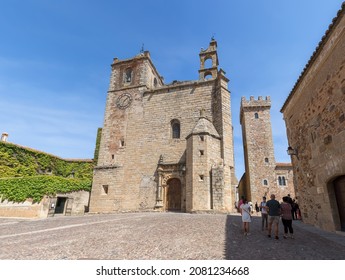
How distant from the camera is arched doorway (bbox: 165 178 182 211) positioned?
53.5 ft

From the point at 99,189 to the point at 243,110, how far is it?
21532 mm

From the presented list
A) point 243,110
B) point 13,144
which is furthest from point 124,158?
point 243,110

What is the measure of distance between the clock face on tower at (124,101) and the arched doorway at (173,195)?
898 centimetres

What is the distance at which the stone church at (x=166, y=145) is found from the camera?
14891 millimetres

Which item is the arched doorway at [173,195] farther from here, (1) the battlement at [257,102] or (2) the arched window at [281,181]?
(1) the battlement at [257,102]

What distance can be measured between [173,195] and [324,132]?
478 inches

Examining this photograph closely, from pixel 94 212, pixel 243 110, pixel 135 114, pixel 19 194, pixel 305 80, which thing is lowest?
pixel 94 212

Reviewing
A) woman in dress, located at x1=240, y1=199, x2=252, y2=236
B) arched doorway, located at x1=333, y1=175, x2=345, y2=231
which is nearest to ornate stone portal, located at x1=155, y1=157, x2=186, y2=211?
woman in dress, located at x1=240, y1=199, x2=252, y2=236

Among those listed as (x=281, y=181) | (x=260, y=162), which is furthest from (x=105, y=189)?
(x=281, y=181)

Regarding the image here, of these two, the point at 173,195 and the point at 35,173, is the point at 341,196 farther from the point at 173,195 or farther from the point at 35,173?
the point at 35,173

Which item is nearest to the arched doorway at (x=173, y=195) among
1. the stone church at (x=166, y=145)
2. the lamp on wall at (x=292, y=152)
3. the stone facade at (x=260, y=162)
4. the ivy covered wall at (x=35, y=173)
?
the stone church at (x=166, y=145)

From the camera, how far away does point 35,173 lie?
67.2ft

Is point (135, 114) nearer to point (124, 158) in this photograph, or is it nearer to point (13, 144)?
point (124, 158)

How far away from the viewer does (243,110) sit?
29.2m
